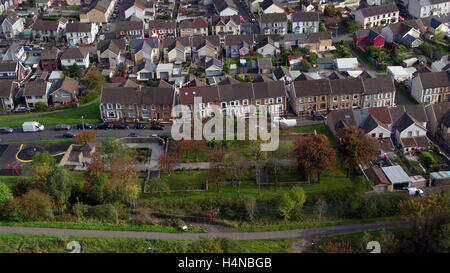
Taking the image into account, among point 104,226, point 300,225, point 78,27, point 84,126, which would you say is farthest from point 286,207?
point 78,27

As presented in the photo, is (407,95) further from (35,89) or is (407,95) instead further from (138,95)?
(35,89)

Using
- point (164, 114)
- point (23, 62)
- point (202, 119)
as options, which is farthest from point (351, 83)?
point (23, 62)

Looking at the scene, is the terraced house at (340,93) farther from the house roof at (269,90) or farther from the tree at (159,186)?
the tree at (159,186)

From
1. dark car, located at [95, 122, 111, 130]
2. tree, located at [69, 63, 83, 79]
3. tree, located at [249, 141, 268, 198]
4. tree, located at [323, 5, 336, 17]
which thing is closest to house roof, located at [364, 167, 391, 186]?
tree, located at [249, 141, 268, 198]

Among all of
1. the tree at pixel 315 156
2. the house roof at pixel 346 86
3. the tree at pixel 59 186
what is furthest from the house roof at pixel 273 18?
the tree at pixel 59 186

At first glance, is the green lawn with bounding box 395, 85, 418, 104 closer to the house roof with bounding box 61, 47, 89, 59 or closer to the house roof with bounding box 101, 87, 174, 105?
the house roof with bounding box 101, 87, 174, 105
